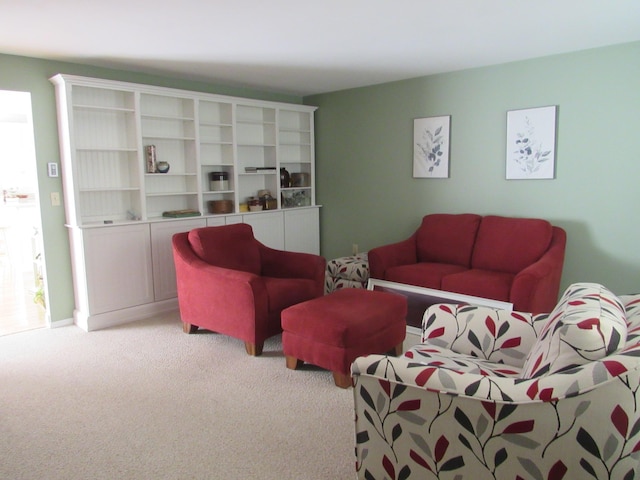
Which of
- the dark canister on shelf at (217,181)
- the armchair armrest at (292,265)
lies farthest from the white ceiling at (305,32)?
the armchair armrest at (292,265)

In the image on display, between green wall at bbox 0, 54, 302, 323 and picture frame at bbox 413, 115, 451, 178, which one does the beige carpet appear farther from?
picture frame at bbox 413, 115, 451, 178

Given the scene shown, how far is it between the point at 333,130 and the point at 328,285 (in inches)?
80.7

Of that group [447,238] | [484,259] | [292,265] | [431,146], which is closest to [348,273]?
[292,265]

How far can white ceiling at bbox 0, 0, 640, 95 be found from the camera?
110 inches

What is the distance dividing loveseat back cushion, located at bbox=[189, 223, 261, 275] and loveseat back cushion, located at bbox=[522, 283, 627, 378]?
8.84 feet

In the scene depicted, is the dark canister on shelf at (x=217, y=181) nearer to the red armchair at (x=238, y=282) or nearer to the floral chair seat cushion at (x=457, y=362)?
the red armchair at (x=238, y=282)

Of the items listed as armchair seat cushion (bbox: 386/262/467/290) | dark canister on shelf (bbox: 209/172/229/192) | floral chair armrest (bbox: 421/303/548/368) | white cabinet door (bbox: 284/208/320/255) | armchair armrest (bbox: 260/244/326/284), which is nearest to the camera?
floral chair armrest (bbox: 421/303/548/368)

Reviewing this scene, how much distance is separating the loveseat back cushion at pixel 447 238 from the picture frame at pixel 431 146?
497 millimetres

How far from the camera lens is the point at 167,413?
2.63m

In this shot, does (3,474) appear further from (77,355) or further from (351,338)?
(351,338)

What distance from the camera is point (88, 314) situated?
4031 millimetres

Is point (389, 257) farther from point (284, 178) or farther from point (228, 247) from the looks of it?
point (284, 178)

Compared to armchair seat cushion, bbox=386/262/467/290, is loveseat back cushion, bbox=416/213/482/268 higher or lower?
higher

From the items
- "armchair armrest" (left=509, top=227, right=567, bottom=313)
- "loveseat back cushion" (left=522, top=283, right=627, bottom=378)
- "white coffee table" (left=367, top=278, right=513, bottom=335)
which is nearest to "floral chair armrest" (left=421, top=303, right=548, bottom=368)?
"loveseat back cushion" (left=522, top=283, right=627, bottom=378)
